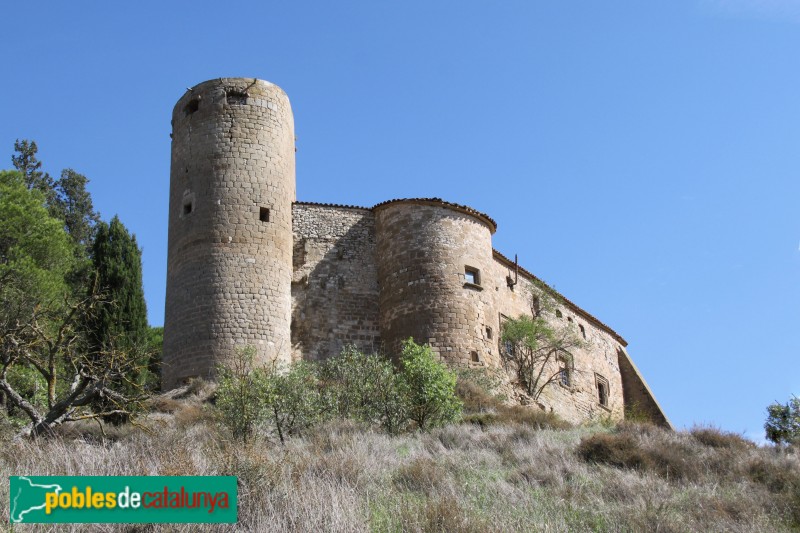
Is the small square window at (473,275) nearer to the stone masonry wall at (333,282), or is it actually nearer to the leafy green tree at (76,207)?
the stone masonry wall at (333,282)

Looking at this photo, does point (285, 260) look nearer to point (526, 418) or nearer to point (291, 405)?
point (526, 418)

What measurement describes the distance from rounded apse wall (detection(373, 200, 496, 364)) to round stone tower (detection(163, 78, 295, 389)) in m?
2.90

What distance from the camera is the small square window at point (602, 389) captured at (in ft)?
113

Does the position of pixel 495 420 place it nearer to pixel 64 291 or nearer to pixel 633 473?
pixel 633 473

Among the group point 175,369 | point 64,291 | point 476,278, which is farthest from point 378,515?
point 64,291

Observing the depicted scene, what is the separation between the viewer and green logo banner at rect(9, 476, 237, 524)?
8.84 m

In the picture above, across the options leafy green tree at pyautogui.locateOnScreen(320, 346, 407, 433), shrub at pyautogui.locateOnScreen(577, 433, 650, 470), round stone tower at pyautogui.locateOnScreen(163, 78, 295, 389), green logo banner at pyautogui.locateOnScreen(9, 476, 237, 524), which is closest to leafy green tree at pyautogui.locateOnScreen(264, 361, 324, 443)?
leafy green tree at pyautogui.locateOnScreen(320, 346, 407, 433)

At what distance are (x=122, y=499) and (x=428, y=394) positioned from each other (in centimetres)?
1068

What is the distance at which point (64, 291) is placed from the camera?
26.5 m

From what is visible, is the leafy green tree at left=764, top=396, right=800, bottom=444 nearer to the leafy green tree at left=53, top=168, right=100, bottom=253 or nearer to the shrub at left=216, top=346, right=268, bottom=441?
the shrub at left=216, top=346, right=268, bottom=441

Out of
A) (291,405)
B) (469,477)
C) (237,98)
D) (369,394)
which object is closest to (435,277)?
(369,394)

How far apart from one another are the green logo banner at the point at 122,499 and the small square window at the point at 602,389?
86.9ft

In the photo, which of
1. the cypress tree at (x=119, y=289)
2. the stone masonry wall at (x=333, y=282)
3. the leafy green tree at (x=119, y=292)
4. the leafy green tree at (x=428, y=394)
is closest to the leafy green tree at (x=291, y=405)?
the leafy green tree at (x=428, y=394)

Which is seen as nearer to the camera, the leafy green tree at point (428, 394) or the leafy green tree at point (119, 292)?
the leafy green tree at point (428, 394)
